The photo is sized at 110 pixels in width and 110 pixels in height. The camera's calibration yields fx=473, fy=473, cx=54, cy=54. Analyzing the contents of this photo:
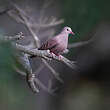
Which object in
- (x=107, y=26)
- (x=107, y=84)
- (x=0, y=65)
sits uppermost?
(x=107, y=26)

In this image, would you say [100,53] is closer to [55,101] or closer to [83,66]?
[83,66]

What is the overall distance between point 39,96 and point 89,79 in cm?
242

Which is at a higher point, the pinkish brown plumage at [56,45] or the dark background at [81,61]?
the dark background at [81,61]

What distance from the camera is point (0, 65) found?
229cm

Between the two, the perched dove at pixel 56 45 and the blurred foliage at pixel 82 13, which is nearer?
the perched dove at pixel 56 45

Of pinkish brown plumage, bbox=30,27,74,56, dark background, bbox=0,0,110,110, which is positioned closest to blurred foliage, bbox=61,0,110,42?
→ dark background, bbox=0,0,110,110

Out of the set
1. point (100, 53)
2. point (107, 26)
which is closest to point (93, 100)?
point (100, 53)

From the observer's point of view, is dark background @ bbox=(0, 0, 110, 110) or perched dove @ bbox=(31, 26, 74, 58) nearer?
perched dove @ bbox=(31, 26, 74, 58)

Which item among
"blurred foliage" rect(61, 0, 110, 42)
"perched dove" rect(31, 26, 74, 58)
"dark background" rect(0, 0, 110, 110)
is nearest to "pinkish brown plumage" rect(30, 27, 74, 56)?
"perched dove" rect(31, 26, 74, 58)

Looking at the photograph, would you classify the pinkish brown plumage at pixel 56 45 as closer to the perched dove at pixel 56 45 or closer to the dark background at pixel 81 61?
the perched dove at pixel 56 45

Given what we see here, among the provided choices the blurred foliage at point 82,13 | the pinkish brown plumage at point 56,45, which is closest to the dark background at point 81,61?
the blurred foliage at point 82,13

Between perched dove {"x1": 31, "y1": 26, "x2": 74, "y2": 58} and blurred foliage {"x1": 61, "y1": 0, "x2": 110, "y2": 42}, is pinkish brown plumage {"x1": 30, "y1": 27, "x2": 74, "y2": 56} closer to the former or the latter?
perched dove {"x1": 31, "y1": 26, "x2": 74, "y2": 58}

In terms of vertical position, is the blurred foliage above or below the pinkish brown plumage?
above

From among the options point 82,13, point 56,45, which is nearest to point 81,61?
point 82,13
